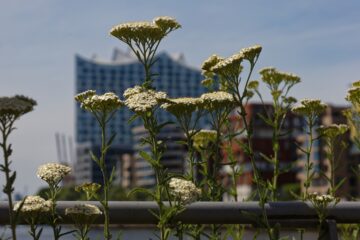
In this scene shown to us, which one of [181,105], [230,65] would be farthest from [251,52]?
[181,105]

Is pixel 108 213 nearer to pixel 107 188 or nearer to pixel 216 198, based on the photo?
pixel 107 188

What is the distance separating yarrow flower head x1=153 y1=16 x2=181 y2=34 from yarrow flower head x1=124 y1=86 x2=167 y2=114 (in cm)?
67

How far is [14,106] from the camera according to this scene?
3.27m

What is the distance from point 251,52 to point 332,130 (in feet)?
6.09

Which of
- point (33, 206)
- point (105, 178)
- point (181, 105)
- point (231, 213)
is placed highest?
point (181, 105)

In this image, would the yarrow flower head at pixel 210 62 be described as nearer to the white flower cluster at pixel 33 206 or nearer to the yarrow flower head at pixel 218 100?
the yarrow flower head at pixel 218 100

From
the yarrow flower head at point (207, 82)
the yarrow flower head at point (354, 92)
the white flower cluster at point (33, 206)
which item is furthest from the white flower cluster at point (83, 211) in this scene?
the yarrow flower head at point (207, 82)

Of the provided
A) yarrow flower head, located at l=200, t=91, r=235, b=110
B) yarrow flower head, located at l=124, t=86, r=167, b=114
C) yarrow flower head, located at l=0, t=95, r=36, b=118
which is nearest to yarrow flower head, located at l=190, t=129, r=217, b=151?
yarrow flower head, located at l=200, t=91, r=235, b=110

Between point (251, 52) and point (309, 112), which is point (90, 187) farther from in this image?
point (309, 112)

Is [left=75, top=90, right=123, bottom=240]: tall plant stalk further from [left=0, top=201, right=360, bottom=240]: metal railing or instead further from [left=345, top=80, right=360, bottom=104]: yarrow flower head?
[left=345, top=80, right=360, bottom=104]: yarrow flower head

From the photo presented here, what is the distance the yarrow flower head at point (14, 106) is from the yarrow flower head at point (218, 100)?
3.88ft

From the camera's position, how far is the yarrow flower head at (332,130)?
5.95m

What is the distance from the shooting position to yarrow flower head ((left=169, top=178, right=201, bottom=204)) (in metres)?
3.73

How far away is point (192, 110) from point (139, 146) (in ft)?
1.19
